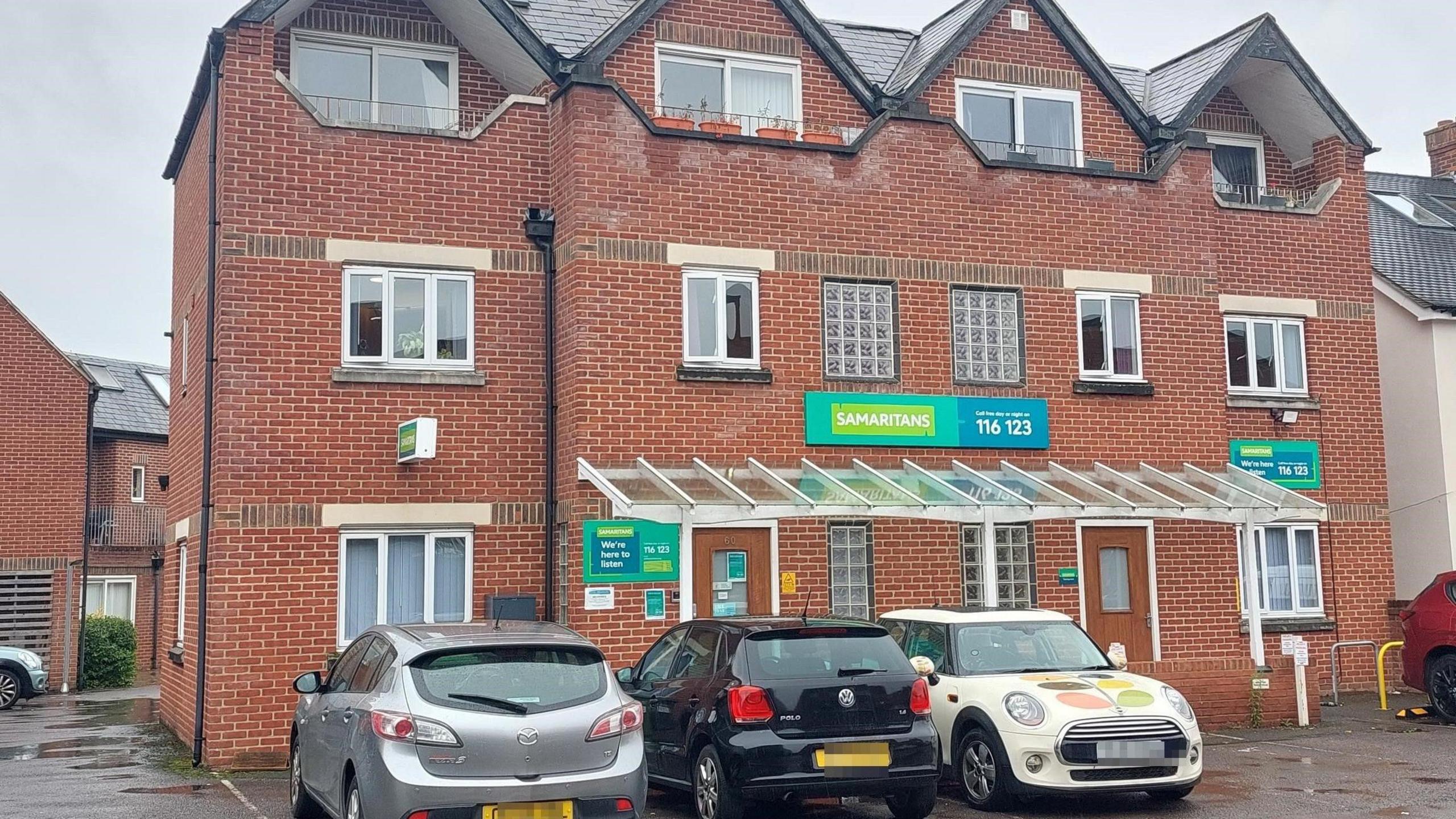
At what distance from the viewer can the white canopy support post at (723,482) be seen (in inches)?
549

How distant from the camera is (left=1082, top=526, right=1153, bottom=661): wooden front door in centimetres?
1753

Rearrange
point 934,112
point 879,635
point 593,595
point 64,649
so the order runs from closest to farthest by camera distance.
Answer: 1. point 879,635
2. point 593,595
3. point 934,112
4. point 64,649

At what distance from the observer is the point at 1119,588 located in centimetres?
1778

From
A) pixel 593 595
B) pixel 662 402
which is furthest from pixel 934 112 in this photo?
pixel 593 595

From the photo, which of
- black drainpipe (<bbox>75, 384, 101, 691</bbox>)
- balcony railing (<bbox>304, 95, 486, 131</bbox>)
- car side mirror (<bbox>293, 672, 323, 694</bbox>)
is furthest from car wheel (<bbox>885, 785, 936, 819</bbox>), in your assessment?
black drainpipe (<bbox>75, 384, 101, 691</bbox>)

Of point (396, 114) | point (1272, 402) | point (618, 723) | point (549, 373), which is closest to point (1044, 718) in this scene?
point (618, 723)

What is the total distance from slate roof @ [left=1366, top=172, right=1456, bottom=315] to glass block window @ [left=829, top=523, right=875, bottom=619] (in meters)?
10.2

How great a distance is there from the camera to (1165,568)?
1786 cm

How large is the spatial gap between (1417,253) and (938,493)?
1225 centimetres

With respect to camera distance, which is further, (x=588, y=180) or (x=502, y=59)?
(x=502, y=59)

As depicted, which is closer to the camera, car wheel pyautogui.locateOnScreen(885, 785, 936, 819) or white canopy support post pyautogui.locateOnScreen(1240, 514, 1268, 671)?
car wheel pyautogui.locateOnScreen(885, 785, 936, 819)

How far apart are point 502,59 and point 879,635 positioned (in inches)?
364

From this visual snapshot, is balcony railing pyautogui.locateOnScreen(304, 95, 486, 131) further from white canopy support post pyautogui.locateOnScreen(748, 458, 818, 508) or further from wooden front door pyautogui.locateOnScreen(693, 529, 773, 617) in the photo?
wooden front door pyautogui.locateOnScreen(693, 529, 773, 617)

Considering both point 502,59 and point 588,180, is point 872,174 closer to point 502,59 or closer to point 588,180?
point 588,180
